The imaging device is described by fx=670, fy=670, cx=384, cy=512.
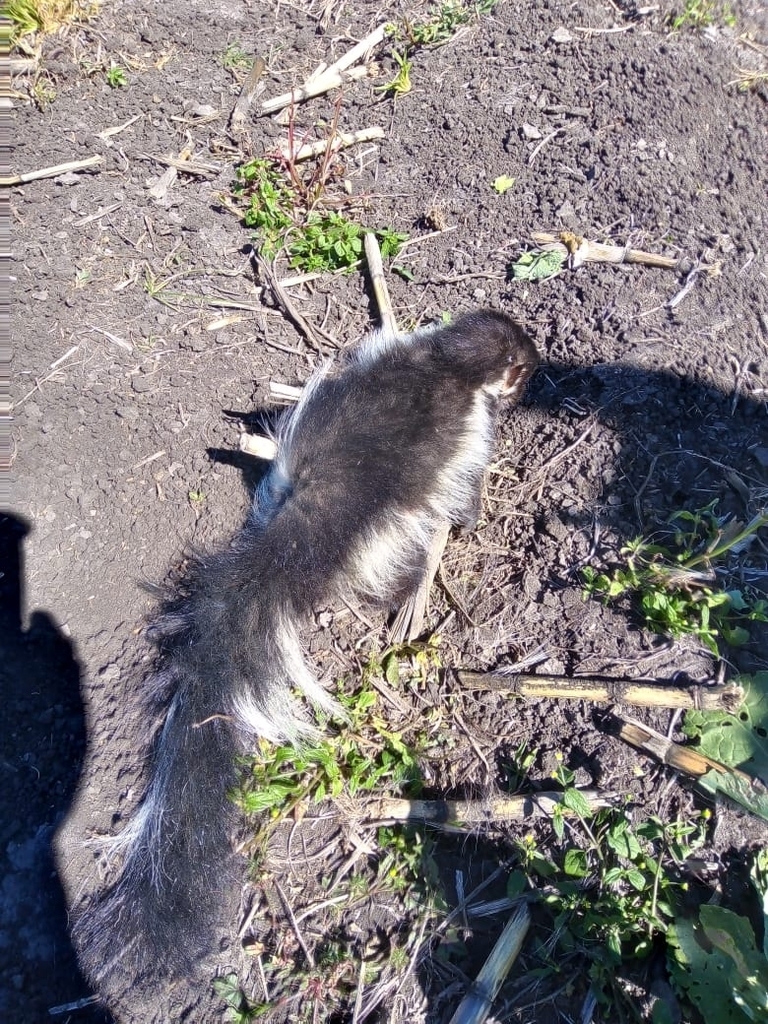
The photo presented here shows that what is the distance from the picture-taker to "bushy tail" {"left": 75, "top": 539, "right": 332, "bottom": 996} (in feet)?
8.61

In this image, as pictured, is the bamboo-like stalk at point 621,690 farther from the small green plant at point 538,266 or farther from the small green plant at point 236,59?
the small green plant at point 236,59

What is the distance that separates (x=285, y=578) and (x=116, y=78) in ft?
14.5

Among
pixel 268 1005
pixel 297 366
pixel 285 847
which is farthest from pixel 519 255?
pixel 268 1005

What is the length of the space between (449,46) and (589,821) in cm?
542

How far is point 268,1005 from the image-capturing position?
8.61 ft

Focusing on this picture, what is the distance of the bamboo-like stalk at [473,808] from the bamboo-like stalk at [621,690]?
409 mm

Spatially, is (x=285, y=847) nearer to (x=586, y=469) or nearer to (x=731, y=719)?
(x=731, y=719)

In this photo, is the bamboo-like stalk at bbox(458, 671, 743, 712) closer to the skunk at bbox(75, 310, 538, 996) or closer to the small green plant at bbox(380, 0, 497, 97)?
the skunk at bbox(75, 310, 538, 996)

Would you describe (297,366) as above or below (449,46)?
below

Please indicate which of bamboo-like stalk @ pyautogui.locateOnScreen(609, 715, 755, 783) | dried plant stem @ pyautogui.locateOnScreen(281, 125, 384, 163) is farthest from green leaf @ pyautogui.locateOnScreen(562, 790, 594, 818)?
dried plant stem @ pyautogui.locateOnScreen(281, 125, 384, 163)

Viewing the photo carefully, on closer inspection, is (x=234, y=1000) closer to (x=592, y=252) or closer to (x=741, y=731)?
(x=741, y=731)

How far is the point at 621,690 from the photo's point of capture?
114 inches

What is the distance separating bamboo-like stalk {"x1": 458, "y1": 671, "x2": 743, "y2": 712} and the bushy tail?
0.90 m

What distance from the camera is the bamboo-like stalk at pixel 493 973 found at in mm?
2490
